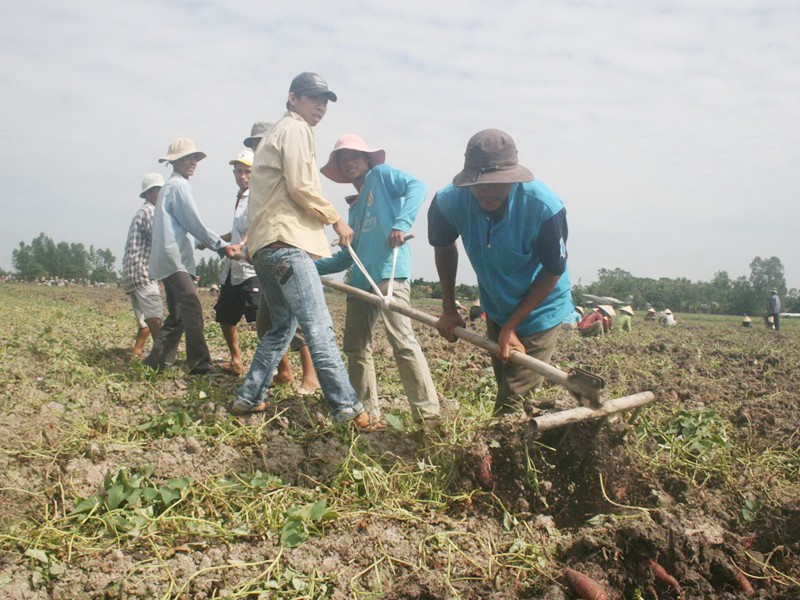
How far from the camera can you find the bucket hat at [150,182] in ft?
19.3

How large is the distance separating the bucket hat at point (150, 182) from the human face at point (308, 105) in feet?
9.15

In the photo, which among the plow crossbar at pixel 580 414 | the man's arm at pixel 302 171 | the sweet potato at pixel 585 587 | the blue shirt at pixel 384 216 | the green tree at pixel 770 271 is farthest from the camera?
the green tree at pixel 770 271

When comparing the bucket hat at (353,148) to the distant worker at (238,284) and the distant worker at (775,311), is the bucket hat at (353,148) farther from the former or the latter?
the distant worker at (775,311)

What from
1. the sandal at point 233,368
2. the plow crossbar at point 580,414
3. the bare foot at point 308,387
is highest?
the plow crossbar at point 580,414

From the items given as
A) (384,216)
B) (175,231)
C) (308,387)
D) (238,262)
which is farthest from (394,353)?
(175,231)

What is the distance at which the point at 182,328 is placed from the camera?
5.30 meters

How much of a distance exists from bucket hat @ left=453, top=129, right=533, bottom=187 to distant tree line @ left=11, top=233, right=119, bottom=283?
84295 millimetres

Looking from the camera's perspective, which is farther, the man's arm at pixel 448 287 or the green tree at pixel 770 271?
the green tree at pixel 770 271

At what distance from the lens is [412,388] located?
12.7ft

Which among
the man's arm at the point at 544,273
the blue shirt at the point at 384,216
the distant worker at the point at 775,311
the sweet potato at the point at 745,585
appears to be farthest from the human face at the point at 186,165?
the distant worker at the point at 775,311

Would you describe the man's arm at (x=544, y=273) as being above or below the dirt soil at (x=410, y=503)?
above

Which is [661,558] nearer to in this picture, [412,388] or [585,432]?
[585,432]

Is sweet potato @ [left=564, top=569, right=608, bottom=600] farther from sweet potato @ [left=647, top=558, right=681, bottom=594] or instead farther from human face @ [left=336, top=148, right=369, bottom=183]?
human face @ [left=336, top=148, right=369, bottom=183]

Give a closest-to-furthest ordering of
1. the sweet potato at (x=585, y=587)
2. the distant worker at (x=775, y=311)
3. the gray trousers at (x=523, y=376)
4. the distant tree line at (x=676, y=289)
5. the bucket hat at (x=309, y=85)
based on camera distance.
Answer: the sweet potato at (x=585, y=587), the gray trousers at (x=523, y=376), the bucket hat at (x=309, y=85), the distant worker at (x=775, y=311), the distant tree line at (x=676, y=289)
